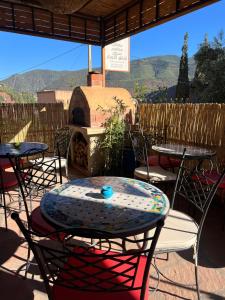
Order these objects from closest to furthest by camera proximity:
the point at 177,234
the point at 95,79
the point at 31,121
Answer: the point at 177,234, the point at 95,79, the point at 31,121

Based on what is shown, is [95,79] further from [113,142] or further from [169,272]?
[169,272]

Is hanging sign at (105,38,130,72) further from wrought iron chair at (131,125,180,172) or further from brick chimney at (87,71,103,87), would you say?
wrought iron chair at (131,125,180,172)

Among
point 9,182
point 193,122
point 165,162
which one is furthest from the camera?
point 193,122

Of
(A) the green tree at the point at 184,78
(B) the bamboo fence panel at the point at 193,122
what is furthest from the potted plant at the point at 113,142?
(A) the green tree at the point at 184,78

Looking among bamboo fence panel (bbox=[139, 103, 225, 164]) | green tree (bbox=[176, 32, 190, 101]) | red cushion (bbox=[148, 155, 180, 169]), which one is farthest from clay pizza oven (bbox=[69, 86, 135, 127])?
green tree (bbox=[176, 32, 190, 101])

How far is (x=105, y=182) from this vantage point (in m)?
1.89

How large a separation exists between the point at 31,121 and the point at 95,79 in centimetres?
187

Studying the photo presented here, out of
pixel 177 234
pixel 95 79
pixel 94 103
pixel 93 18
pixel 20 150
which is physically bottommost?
pixel 177 234

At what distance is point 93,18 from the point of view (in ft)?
17.0

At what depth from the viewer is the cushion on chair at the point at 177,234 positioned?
5.11 ft

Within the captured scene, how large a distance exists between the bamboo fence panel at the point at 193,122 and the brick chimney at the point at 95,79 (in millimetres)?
1226

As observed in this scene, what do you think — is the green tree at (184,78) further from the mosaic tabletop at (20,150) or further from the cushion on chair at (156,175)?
the mosaic tabletop at (20,150)

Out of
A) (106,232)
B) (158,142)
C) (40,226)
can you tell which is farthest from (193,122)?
(106,232)

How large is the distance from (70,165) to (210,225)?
3.49 meters
